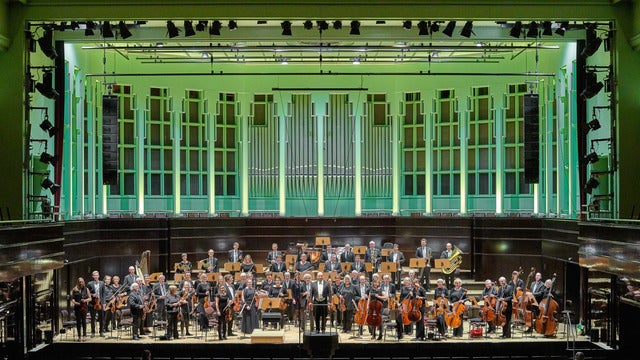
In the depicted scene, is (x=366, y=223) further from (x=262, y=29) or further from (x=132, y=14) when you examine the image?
(x=132, y=14)

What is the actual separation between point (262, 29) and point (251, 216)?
5786 mm

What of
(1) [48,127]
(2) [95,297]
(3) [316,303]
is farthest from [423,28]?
(2) [95,297]

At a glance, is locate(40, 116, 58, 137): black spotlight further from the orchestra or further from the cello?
the cello

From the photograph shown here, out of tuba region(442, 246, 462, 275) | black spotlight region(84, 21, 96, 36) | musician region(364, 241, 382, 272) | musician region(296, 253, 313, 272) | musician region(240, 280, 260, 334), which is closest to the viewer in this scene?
black spotlight region(84, 21, 96, 36)

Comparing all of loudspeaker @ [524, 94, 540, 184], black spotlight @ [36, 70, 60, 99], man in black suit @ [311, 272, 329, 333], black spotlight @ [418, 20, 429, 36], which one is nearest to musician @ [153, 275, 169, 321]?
man in black suit @ [311, 272, 329, 333]

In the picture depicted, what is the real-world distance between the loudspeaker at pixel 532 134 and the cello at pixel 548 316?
2733 mm

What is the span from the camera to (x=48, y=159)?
14.5 meters

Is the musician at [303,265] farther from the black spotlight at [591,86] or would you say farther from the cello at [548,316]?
the black spotlight at [591,86]

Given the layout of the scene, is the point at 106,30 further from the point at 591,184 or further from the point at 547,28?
the point at 591,184

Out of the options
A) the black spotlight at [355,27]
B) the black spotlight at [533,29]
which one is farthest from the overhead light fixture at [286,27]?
the black spotlight at [533,29]

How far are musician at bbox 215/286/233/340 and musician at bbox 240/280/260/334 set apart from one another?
0.27m

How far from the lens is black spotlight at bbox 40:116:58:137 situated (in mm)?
14586

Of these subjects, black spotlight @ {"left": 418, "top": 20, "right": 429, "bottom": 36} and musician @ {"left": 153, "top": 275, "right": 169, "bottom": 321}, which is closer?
black spotlight @ {"left": 418, "top": 20, "right": 429, "bottom": 36}

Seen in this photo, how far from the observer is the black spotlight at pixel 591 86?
1409 centimetres
